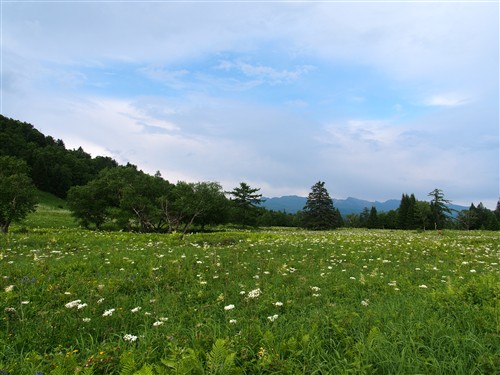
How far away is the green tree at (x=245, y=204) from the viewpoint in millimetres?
65312

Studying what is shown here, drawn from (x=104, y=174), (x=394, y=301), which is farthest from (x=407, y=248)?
(x=104, y=174)

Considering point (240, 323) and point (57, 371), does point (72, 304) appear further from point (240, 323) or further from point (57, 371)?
point (240, 323)

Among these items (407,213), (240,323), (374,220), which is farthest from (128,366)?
(374,220)

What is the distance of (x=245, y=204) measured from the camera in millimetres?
66250

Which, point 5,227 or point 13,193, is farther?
point 13,193

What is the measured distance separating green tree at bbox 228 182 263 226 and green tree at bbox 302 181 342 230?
765 inches

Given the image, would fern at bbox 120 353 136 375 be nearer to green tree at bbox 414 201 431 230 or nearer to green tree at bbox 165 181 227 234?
green tree at bbox 165 181 227 234

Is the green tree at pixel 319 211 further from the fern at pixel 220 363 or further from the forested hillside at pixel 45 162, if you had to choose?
the fern at pixel 220 363

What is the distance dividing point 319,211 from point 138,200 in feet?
176

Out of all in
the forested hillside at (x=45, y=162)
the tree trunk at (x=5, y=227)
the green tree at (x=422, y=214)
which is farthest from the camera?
the green tree at (x=422, y=214)

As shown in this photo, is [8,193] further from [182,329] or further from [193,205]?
[182,329]

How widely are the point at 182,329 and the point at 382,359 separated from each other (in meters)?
2.42

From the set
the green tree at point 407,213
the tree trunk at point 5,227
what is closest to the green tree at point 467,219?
the green tree at point 407,213

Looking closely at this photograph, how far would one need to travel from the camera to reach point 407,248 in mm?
13555
